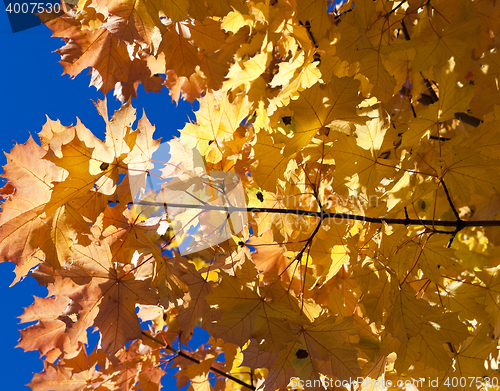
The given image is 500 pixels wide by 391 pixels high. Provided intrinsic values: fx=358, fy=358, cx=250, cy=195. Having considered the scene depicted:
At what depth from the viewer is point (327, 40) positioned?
1.41 meters

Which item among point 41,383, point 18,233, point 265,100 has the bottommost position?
point 41,383

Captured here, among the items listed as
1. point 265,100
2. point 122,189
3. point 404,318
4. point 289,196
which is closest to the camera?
point 404,318

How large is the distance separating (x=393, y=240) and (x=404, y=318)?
211 mm

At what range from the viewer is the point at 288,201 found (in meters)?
1.26

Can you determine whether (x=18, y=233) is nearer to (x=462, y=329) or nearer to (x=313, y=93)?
(x=313, y=93)

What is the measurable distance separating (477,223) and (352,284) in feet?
1.90

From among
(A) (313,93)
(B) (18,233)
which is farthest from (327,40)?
(B) (18,233)

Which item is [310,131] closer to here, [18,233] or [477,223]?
[477,223]

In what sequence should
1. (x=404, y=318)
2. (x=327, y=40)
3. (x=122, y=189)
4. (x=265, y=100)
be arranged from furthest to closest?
1. (x=265, y=100)
2. (x=327, y=40)
3. (x=122, y=189)
4. (x=404, y=318)

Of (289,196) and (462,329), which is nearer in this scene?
(462,329)

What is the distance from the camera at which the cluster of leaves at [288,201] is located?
3.22 ft

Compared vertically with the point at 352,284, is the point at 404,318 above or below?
below

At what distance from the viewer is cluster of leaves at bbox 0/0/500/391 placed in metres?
0.98

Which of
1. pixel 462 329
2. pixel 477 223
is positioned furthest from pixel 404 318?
pixel 477 223
